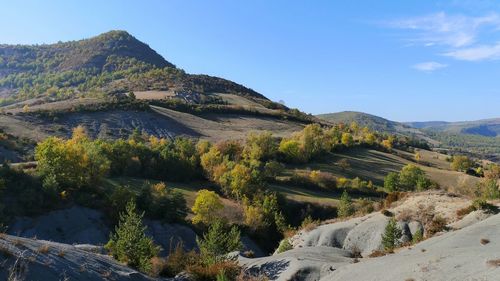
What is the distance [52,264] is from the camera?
19.6m

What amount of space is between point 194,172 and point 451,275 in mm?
79240

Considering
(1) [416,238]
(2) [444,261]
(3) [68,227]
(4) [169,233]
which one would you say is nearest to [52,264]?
(2) [444,261]

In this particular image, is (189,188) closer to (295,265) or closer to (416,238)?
(416,238)

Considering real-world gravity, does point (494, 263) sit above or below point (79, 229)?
above

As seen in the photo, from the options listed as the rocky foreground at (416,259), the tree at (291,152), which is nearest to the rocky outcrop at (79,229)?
the rocky foreground at (416,259)

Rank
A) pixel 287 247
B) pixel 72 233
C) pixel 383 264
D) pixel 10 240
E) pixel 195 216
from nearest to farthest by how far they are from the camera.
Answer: pixel 10 240 → pixel 383 264 → pixel 287 247 → pixel 72 233 → pixel 195 216

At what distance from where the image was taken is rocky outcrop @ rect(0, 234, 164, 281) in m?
17.8

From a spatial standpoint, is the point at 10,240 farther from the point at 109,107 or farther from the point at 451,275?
the point at 109,107

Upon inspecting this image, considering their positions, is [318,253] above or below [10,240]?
below

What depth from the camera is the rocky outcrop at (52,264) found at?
1778cm

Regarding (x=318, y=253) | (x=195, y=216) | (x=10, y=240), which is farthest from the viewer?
(x=195, y=216)

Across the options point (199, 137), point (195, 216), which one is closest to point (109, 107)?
point (199, 137)

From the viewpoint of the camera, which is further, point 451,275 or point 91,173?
point 91,173

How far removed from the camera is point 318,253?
103 feet
